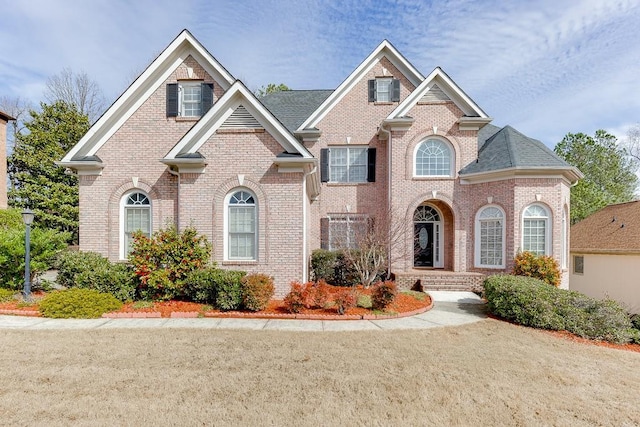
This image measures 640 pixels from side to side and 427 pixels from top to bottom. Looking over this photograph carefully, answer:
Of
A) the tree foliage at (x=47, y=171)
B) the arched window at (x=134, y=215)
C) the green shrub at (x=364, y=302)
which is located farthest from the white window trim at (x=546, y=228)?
the tree foliage at (x=47, y=171)

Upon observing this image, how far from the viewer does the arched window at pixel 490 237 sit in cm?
1236

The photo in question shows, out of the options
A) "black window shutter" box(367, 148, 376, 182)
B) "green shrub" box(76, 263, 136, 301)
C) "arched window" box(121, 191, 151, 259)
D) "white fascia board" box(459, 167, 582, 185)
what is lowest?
"green shrub" box(76, 263, 136, 301)

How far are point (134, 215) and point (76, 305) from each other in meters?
4.02

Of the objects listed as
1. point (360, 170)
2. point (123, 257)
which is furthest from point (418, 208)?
point (123, 257)

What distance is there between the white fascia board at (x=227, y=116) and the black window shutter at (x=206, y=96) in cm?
193

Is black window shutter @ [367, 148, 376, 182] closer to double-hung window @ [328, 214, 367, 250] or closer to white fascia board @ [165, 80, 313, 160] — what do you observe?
double-hung window @ [328, 214, 367, 250]

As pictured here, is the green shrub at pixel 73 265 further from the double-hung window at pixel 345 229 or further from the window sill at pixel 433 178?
the window sill at pixel 433 178

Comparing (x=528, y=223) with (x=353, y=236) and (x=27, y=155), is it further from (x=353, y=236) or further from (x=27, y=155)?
(x=27, y=155)

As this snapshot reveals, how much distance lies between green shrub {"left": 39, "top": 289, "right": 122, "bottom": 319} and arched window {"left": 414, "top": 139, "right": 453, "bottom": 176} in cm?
1244

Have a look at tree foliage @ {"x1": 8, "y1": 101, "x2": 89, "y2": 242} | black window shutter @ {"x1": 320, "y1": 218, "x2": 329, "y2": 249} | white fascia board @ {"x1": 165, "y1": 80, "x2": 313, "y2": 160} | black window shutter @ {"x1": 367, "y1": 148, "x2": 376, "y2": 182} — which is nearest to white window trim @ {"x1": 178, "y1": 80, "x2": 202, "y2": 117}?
white fascia board @ {"x1": 165, "y1": 80, "x2": 313, "y2": 160}

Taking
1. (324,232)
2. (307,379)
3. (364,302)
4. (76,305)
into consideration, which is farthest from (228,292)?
(324,232)

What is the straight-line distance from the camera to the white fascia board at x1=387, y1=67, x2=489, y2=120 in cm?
1295

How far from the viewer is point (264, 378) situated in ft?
15.4

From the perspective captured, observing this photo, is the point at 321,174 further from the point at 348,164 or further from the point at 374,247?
the point at 374,247
